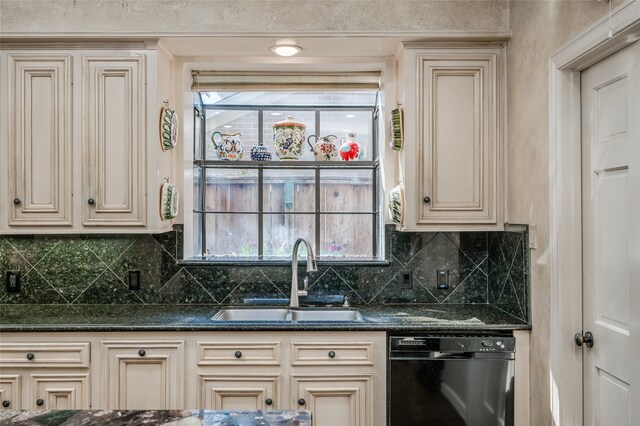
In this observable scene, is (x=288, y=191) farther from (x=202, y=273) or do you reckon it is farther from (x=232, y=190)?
(x=202, y=273)

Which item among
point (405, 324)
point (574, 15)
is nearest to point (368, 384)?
point (405, 324)

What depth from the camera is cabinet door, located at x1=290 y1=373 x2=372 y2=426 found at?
2363 millimetres

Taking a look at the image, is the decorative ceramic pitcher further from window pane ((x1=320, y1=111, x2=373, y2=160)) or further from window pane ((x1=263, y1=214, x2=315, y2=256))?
window pane ((x1=263, y1=214, x2=315, y2=256))

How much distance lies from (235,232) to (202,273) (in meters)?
0.36

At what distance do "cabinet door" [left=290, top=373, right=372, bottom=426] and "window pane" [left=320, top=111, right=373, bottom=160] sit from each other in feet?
4.80

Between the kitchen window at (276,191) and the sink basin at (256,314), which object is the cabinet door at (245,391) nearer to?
the sink basin at (256,314)

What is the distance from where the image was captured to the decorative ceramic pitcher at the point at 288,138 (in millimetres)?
3041

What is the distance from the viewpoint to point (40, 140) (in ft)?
8.49

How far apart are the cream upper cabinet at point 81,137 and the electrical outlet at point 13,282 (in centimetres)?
42

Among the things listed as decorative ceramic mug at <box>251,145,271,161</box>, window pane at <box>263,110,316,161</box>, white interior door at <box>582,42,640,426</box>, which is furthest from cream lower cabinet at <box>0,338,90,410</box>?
white interior door at <box>582,42,640,426</box>

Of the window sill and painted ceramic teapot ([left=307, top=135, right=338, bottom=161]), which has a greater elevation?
painted ceramic teapot ([left=307, top=135, right=338, bottom=161])

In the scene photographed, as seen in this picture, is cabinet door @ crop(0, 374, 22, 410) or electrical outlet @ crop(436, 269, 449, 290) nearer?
cabinet door @ crop(0, 374, 22, 410)

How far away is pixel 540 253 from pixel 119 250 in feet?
7.49

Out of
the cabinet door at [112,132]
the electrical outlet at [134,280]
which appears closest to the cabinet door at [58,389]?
the electrical outlet at [134,280]
